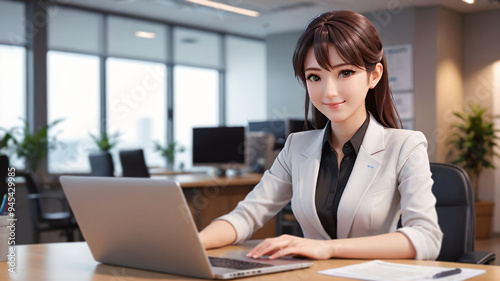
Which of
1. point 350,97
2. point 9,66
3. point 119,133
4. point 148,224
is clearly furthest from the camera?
point 119,133

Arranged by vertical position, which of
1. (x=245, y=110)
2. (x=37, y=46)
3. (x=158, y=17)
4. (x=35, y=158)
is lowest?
(x=35, y=158)

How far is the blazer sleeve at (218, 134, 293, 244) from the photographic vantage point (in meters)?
1.72

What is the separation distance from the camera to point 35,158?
641cm

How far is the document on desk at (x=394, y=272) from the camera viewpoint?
118cm

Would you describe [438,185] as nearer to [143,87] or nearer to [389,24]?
[389,24]

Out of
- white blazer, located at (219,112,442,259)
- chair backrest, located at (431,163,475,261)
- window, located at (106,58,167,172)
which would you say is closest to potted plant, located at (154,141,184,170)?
window, located at (106,58,167,172)

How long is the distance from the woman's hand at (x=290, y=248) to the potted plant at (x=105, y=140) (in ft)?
19.9

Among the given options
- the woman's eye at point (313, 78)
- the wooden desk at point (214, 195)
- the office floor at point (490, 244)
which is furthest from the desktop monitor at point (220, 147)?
the woman's eye at point (313, 78)

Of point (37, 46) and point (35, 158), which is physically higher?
point (37, 46)

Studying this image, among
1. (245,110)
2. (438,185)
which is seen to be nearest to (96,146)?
(245,110)

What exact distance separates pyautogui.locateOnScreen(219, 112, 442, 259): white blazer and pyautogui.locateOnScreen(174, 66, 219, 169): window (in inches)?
273

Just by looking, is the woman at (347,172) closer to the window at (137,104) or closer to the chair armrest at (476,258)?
the chair armrest at (476,258)

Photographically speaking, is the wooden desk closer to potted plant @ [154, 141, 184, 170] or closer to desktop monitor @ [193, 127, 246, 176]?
desktop monitor @ [193, 127, 246, 176]

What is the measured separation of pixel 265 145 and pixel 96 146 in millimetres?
2452
